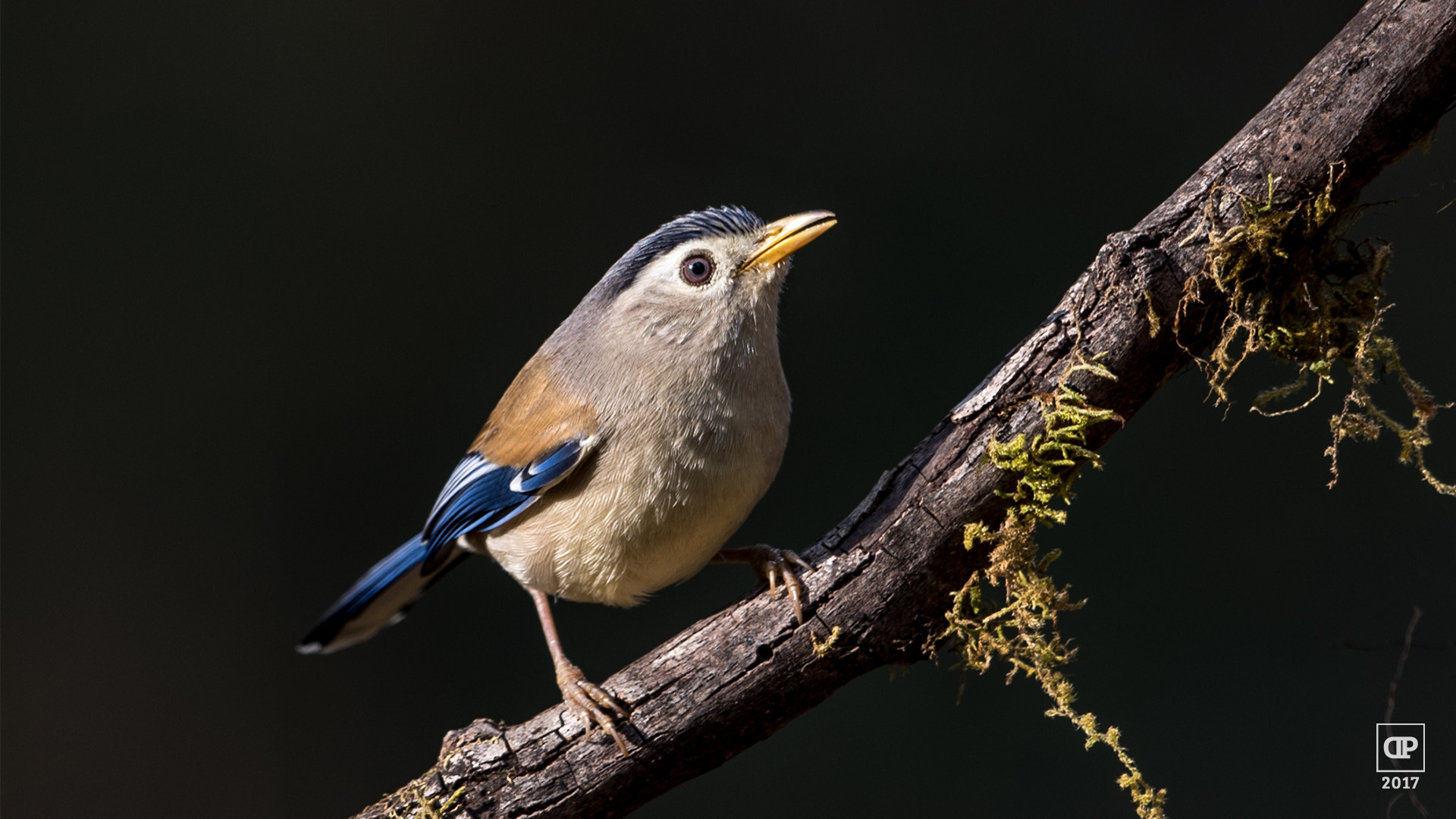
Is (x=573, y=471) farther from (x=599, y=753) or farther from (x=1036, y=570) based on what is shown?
(x=1036, y=570)

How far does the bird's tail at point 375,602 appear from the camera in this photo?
2.67 metres

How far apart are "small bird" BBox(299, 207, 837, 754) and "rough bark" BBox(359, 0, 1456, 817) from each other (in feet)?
0.24

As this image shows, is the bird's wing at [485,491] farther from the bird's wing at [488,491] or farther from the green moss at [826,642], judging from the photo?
the green moss at [826,642]

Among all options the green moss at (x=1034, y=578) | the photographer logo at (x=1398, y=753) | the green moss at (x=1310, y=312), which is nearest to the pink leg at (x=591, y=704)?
the green moss at (x=1034, y=578)

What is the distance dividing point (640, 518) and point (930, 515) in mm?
538

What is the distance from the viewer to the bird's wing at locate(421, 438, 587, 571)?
2.14 meters

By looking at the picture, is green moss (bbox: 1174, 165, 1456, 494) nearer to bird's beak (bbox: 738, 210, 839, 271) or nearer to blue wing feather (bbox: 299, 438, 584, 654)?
bird's beak (bbox: 738, 210, 839, 271)

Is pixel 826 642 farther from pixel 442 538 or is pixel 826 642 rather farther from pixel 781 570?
pixel 442 538

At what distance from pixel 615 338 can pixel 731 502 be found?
0.42m

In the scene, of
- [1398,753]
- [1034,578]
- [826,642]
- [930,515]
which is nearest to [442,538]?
[826,642]

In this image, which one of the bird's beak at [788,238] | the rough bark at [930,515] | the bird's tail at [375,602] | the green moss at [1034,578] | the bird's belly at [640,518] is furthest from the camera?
the bird's tail at [375,602]

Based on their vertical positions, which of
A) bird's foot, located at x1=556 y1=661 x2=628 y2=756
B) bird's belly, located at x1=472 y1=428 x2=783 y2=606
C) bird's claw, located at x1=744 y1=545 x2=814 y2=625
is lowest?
bird's foot, located at x1=556 y1=661 x2=628 y2=756

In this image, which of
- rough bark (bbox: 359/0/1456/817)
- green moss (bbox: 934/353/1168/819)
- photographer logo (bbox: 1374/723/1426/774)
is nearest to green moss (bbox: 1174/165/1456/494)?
rough bark (bbox: 359/0/1456/817)

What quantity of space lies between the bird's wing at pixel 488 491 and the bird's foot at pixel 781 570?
40cm
